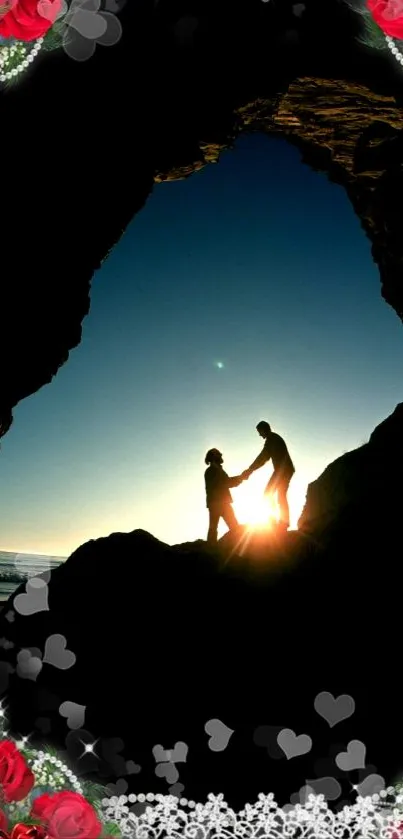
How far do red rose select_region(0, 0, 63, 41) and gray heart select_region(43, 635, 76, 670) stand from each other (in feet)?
14.5

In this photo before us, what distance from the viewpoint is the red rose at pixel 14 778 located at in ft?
8.54

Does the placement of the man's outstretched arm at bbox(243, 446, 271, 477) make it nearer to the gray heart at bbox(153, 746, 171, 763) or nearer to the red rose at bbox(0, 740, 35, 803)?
the gray heart at bbox(153, 746, 171, 763)

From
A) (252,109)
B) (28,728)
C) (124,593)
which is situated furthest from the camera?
(124,593)

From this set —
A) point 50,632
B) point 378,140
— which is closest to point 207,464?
point 50,632

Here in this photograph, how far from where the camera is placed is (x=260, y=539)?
25.3 feet

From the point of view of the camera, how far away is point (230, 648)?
659 cm

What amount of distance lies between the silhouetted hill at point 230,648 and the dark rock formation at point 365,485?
0.12 ft

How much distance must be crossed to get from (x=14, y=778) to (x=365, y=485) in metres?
6.30

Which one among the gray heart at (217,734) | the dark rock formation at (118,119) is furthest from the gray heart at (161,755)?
the dark rock formation at (118,119)

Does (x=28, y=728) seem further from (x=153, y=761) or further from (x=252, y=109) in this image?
(x=252, y=109)

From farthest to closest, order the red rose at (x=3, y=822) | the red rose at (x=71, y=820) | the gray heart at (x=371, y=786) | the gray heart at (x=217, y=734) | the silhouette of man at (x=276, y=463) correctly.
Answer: the silhouette of man at (x=276, y=463)
the gray heart at (x=217, y=734)
the gray heart at (x=371, y=786)
the red rose at (x=3, y=822)
the red rose at (x=71, y=820)

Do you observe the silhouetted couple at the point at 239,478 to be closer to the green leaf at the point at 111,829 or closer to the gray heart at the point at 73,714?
the gray heart at the point at 73,714

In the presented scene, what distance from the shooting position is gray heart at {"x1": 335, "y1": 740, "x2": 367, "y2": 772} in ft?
13.2

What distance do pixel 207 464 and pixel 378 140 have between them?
5.25 meters
